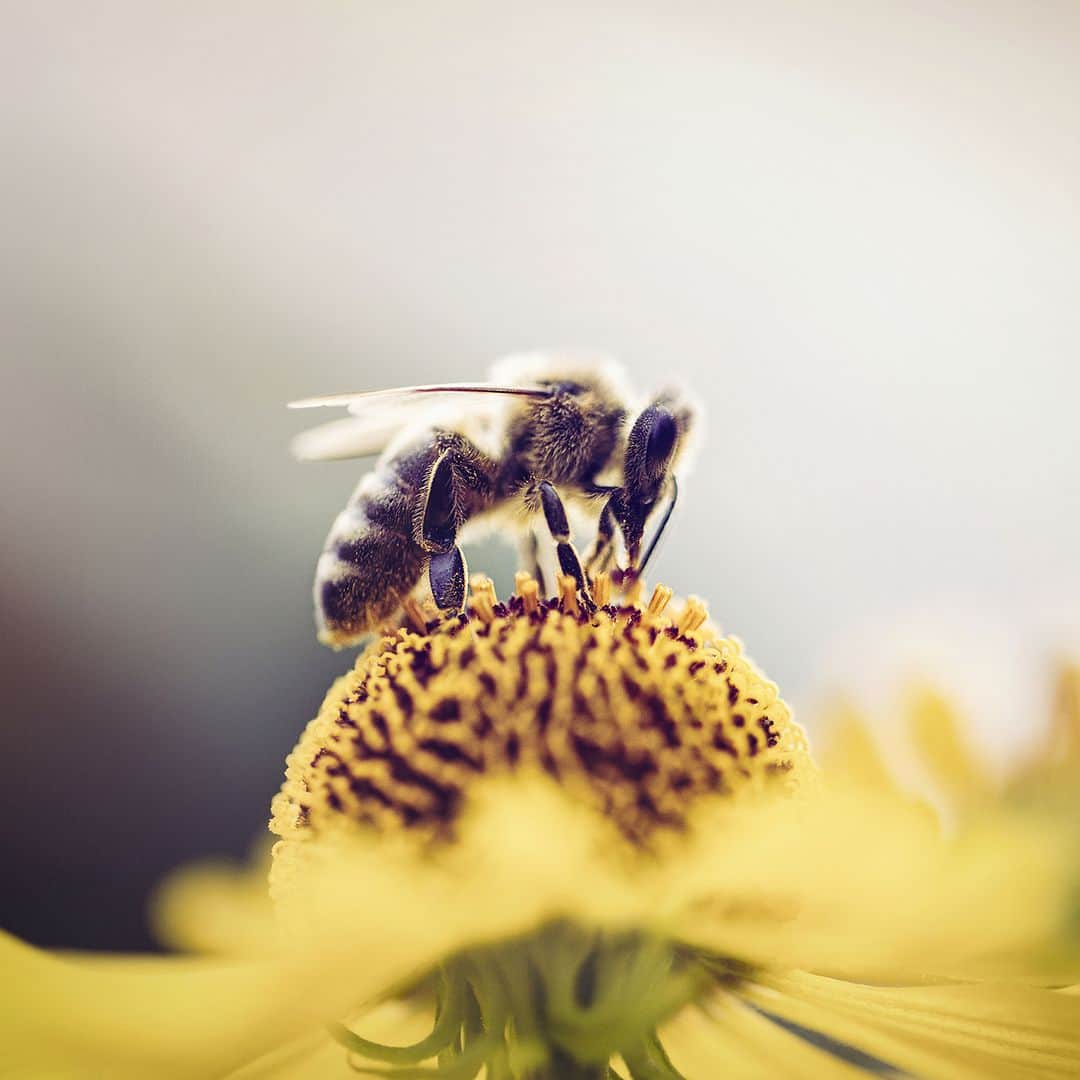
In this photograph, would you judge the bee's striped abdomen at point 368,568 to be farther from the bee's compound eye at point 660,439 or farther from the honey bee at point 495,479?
the bee's compound eye at point 660,439

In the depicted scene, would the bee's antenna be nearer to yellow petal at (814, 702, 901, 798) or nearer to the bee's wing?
the bee's wing

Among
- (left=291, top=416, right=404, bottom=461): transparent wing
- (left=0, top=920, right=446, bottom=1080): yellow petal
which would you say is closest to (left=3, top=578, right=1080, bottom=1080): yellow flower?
(left=0, top=920, right=446, bottom=1080): yellow petal

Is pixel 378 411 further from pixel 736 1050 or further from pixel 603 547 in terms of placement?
pixel 736 1050

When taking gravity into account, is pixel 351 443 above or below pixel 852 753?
above

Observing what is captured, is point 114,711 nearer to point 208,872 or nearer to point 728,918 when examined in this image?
point 208,872

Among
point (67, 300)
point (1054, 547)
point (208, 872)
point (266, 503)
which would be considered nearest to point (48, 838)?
point (208, 872)

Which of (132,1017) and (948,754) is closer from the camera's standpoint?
(132,1017)

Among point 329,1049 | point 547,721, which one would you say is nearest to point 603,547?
point 547,721
